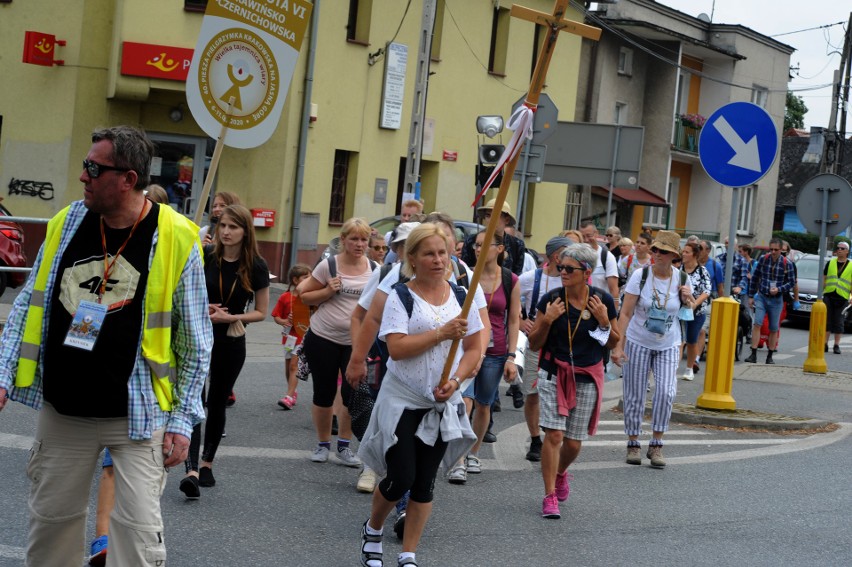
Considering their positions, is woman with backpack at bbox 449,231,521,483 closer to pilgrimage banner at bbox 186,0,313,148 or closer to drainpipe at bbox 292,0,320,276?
pilgrimage banner at bbox 186,0,313,148

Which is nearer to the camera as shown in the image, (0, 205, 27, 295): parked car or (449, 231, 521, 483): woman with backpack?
(449, 231, 521, 483): woman with backpack

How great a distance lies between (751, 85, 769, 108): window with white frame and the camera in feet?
147

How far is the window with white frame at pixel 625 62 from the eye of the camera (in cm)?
3958

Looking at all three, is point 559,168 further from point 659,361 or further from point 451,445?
point 451,445

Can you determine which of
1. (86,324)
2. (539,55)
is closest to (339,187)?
(539,55)

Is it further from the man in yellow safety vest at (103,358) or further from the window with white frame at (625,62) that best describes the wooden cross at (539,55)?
the window with white frame at (625,62)

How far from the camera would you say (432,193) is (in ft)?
95.6

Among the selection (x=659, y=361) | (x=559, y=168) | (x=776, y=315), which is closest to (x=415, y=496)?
(x=659, y=361)

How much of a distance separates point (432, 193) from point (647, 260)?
1357cm

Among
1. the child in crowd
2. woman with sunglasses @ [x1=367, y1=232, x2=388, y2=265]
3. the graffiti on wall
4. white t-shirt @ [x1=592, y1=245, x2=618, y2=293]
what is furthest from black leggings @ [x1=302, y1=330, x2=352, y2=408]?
the graffiti on wall

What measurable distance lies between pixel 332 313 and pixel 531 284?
2.52 metres

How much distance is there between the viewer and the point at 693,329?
15977mm

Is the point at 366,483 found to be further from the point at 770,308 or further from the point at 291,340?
the point at 770,308

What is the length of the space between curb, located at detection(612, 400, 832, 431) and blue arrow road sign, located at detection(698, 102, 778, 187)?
2348 mm
